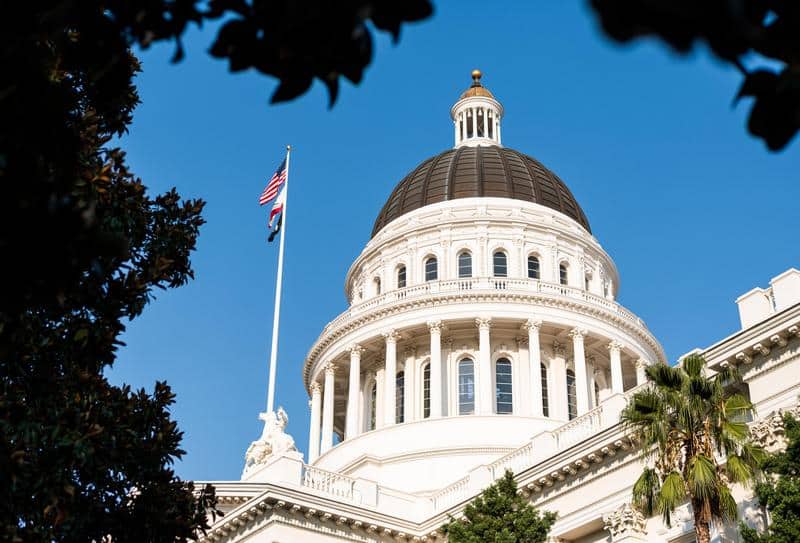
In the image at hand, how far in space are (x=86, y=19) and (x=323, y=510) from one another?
3057 cm

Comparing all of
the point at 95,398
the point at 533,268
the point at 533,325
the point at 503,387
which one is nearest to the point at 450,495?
the point at 503,387

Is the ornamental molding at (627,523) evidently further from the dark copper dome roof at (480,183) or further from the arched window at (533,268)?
the dark copper dome roof at (480,183)

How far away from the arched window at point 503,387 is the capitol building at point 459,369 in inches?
3.0

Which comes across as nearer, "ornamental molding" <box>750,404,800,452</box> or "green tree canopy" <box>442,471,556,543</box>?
"ornamental molding" <box>750,404,800,452</box>

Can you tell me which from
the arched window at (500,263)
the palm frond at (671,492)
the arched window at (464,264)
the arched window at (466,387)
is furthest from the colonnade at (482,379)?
the palm frond at (671,492)

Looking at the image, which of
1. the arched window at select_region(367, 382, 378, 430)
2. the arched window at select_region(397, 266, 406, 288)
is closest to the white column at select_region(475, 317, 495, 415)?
the arched window at select_region(367, 382, 378, 430)

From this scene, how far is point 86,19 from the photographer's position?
17.1ft

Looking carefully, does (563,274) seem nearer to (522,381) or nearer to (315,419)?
(522,381)

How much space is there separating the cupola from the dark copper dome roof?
3.78 meters

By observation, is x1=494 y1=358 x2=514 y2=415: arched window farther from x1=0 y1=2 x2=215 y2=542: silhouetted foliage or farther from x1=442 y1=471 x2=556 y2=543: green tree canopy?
x1=0 y1=2 x2=215 y2=542: silhouetted foliage

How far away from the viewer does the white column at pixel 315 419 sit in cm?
5525

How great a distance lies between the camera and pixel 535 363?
167 feet

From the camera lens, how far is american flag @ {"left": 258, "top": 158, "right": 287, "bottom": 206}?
52.2 m

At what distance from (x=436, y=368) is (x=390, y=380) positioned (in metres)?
2.47
